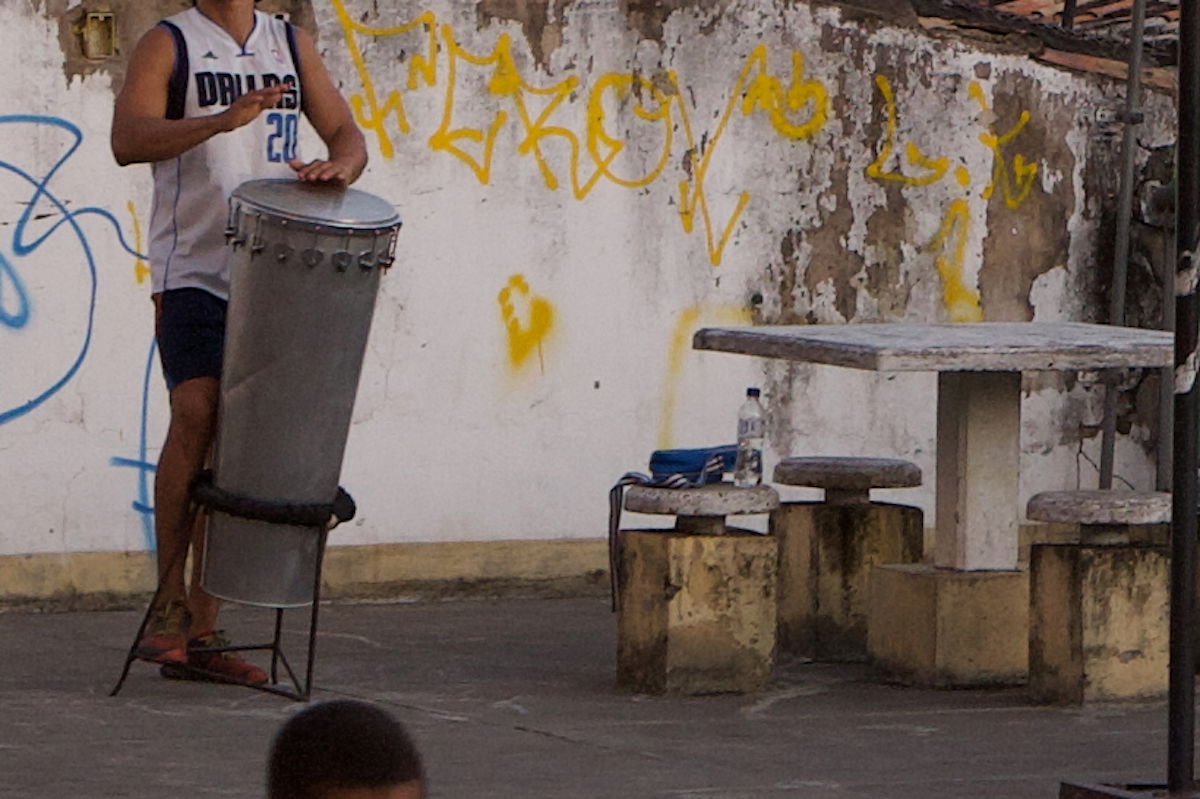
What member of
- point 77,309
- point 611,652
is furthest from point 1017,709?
point 77,309

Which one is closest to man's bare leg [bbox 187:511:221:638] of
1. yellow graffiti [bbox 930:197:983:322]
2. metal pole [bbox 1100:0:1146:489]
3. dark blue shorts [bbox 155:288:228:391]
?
dark blue shorts [bbox 155:288:228:391]

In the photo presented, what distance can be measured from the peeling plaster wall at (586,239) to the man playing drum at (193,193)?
6.06 ft

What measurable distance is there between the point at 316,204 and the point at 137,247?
237cm

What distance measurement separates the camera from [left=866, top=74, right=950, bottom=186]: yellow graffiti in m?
9.99

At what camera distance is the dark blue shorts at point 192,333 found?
6527 millimetres

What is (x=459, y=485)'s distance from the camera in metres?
9.22

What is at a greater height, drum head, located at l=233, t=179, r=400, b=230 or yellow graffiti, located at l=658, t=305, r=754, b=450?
drum head, located at l=233, t=179, r=400, b=230

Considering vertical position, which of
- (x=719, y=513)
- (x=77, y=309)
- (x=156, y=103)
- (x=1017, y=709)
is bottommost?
(x=1017, y=709)

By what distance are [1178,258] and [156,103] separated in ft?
9.01

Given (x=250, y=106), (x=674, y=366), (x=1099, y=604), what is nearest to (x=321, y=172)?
(x=250, y=106)

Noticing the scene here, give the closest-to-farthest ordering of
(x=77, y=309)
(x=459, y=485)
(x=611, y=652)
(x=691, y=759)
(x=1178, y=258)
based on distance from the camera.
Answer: (x=1178, y=258) < (x=691, y=759) < (x=611, y=652) < (x=77, y=309) < (x=459, y=485)

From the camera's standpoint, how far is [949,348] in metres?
6.73

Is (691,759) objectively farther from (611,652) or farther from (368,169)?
(368,169)

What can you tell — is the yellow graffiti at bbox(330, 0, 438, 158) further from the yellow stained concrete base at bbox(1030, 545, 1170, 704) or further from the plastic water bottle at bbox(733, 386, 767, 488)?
the yellow stained concrete base at bbox(1030, 545, 1170, 704)
